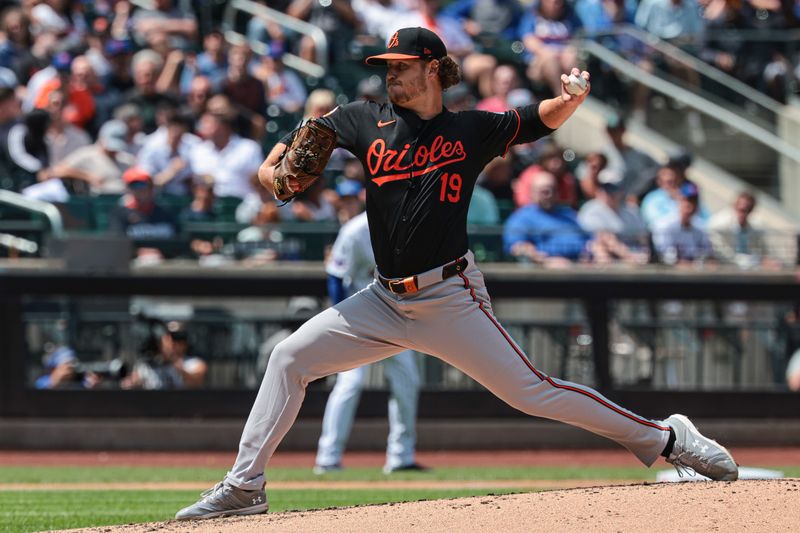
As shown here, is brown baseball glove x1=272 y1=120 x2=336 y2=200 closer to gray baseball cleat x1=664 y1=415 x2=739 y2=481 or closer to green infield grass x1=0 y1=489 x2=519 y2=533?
gray baseball cleat x1=664 y1=415 x2=739 y2=481

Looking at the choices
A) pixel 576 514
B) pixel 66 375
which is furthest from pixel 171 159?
pixel 576 514

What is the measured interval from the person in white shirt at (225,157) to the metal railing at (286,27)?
207cm

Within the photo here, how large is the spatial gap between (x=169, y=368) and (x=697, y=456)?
6374mm

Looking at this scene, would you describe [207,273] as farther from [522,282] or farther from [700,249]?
[700,249]

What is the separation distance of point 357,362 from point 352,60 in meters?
10.5

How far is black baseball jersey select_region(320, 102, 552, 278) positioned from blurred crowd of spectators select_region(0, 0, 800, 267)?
180 inches

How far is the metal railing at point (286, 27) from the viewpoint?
15461 mm

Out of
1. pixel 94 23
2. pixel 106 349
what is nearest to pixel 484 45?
pixel 94 23

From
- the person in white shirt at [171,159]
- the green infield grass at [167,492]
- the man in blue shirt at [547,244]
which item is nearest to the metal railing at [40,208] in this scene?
the person in white shirt at [171,159]

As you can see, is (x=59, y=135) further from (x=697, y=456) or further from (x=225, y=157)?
(x=697, y=456)

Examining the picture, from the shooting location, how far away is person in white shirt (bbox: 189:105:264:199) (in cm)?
1320

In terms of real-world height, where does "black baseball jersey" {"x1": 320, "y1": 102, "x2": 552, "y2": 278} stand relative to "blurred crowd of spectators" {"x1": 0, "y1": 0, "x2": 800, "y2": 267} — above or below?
Result: below

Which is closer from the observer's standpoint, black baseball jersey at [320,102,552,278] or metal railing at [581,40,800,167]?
black baseball jersey at [320,102,552,278]

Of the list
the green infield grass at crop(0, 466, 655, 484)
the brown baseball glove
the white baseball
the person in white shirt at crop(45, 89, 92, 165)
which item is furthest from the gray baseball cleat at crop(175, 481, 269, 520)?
the person in white shirt at crop(45, 89, 92, 165)
